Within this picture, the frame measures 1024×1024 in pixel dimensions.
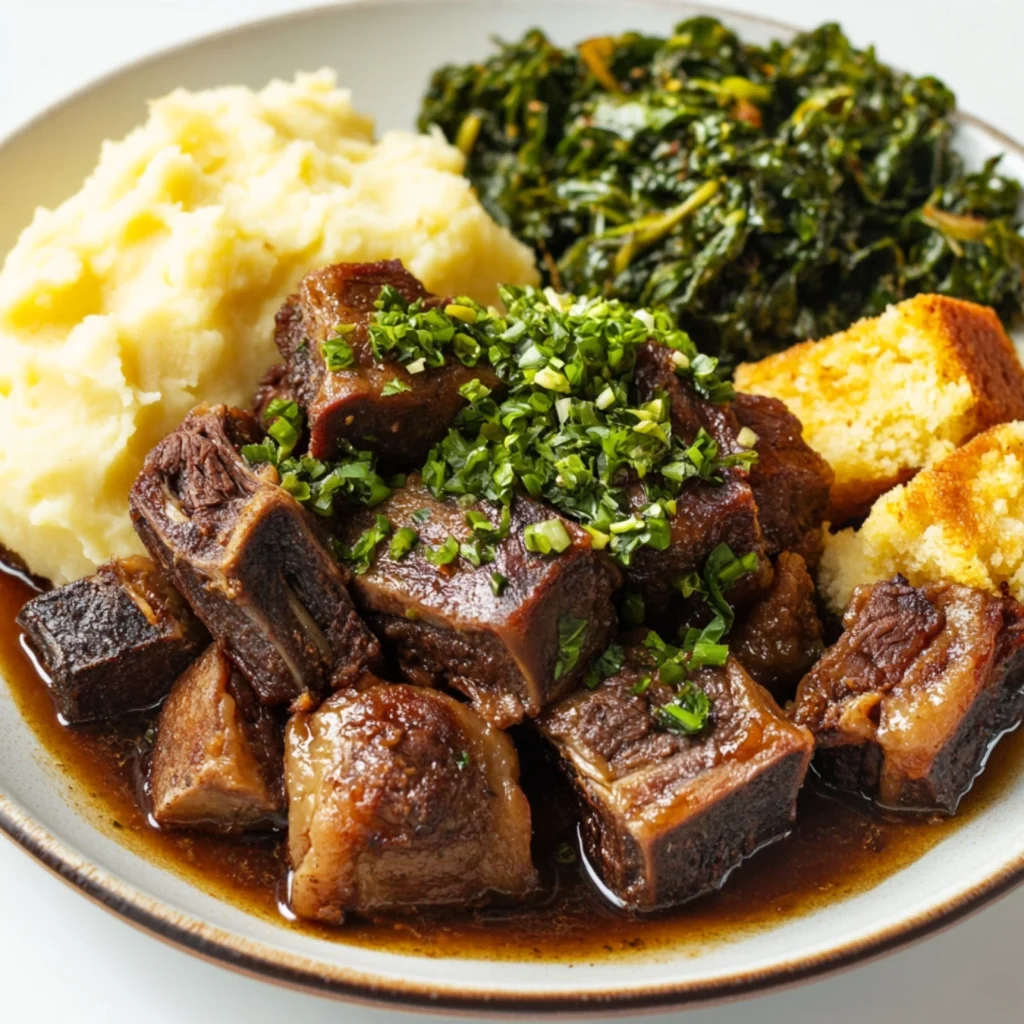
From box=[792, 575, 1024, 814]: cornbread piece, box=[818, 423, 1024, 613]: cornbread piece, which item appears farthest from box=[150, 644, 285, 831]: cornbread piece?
box=[818, 423, 1024, 613]: cornbread piece

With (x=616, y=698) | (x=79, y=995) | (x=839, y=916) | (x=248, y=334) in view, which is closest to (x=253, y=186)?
(x=248, y=334)

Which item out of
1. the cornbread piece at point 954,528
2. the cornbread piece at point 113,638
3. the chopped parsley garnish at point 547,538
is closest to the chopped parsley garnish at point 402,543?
the chopped parsley garnish at point 547,538

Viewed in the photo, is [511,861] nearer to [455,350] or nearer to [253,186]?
[455,350]

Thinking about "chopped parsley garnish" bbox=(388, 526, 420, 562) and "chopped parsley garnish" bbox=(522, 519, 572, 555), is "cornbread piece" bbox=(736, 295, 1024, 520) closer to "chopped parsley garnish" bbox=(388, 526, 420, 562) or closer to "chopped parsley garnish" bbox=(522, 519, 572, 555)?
"chopped parsley garnish" bbox=(522, 519, 572, 555)

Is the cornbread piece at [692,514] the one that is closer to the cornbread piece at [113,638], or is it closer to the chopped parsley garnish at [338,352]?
the chopped parsley garnish at [338,352]

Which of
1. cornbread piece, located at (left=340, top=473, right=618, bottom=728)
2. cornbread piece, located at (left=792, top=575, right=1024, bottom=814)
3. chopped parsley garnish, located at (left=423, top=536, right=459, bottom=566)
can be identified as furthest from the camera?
cornbread piece, located at (left=792, top=575, right=1024, bottom=814)

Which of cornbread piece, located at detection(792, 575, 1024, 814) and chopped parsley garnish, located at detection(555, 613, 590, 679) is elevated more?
chopped parsley garnish, located at detection(555, 613, 590, 679)
